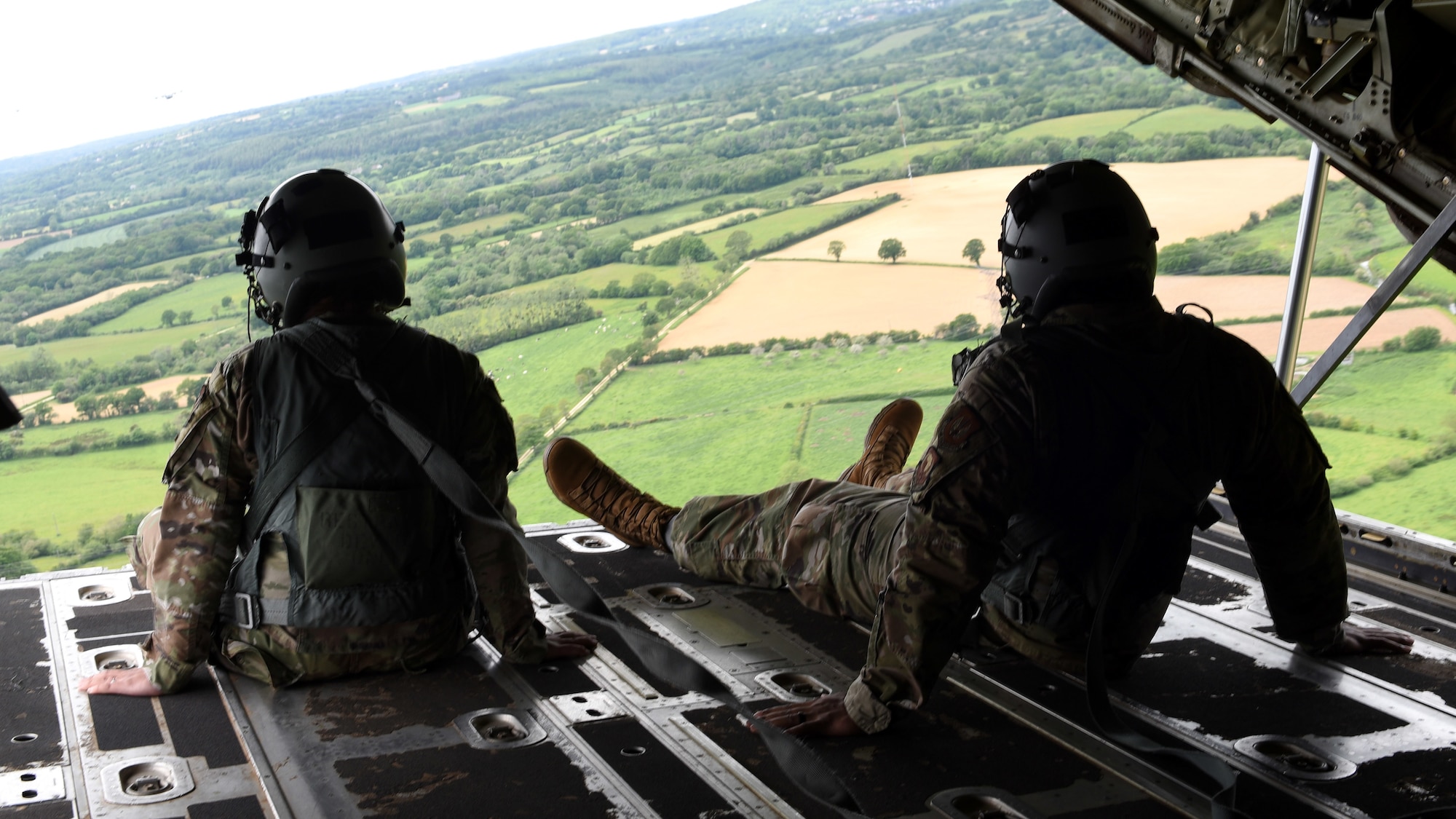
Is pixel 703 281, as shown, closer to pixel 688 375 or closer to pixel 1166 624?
pixel 688 375

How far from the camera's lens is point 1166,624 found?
288 centimetres

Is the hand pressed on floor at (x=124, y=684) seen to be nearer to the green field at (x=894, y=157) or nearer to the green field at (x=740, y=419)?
the green field at (x=740, y=419)

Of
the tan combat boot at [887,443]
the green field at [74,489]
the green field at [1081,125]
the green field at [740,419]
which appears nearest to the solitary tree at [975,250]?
the green field at [740,419]

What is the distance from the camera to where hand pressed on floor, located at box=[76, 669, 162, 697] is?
2369mm

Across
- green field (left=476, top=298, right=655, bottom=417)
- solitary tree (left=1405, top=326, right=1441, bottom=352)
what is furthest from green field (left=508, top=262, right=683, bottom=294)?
solitary tree (left=1405, top=326, right=1441, bottom=352)

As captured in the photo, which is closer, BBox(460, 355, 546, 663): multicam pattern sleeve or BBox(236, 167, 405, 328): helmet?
BBox(236, 167, 405, 328): helmet

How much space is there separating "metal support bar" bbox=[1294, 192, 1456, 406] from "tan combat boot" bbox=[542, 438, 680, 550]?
171 cm

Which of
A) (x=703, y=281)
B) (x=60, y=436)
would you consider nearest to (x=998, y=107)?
(x=703, y=281)

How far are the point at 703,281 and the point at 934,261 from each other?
4.87m

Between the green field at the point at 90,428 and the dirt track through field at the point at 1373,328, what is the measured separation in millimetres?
14335

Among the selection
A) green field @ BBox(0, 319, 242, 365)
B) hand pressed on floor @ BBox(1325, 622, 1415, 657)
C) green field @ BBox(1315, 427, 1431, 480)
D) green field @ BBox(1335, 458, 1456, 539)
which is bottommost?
green field @ BBox(1335, 458, 1456, 539)

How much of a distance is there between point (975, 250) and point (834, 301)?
5229 mm

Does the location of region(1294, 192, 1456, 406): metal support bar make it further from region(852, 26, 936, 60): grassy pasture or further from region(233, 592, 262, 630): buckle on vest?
region(852, 26, 936, 60): grassy pasture

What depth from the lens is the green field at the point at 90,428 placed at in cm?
1495
